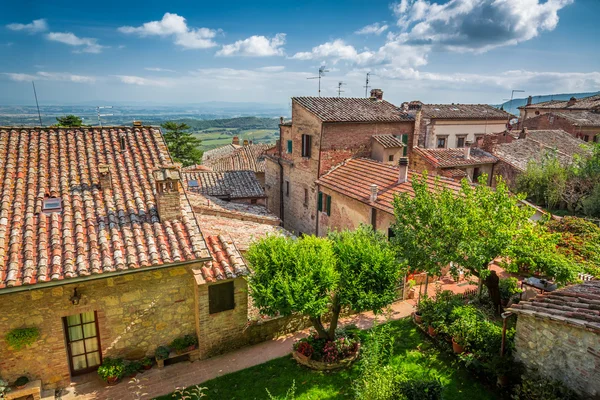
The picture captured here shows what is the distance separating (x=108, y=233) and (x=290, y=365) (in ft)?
21.3

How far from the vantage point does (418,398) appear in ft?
27.2

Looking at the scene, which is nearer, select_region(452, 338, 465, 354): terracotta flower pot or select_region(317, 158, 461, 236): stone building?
select_region(452, 338, 465, 354): terracotta flower pot

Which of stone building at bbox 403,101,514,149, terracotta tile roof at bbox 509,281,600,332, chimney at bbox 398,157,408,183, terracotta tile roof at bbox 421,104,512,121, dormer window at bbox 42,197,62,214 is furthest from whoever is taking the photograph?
terracotta tile roof at bbox 421,104,512,121

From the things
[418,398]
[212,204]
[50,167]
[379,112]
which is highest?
[379,112]

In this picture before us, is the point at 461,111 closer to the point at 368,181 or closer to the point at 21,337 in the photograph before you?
the point at 368,181

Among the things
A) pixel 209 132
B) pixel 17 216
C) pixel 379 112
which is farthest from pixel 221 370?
pixel 209 132

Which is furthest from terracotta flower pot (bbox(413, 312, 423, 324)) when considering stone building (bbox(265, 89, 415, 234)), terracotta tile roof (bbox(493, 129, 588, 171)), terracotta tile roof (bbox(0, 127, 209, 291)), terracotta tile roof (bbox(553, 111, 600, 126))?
terracotta tile roof (bbox(553, 111, 600, 126))

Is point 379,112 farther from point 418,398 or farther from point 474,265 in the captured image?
point 418,398

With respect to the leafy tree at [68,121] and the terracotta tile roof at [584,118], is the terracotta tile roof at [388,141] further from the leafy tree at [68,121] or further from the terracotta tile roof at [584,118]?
the leafy tree at [68,121]

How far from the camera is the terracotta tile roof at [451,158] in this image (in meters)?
23.8

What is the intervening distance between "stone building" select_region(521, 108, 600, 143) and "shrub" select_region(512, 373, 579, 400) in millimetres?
43562

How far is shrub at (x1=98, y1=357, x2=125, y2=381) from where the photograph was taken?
9984 mm

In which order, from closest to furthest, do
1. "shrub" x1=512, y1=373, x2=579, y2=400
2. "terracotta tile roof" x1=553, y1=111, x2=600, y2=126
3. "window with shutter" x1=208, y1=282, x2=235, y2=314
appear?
"shrub" x1=512, y1=373, x2=579, y2=400, "window with shutter" x1=208, y1=282, x2=235, y2=314, "terracotta tile roof" x1=553, y1=111, x2=600, y2=126

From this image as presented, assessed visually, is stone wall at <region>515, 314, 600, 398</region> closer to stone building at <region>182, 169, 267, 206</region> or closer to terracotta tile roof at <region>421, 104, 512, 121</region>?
stone building at <region>182, 169, 267, 206</region>
